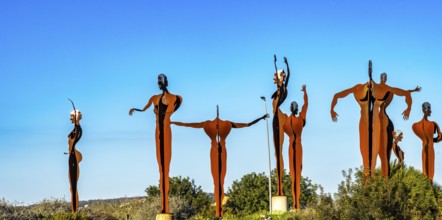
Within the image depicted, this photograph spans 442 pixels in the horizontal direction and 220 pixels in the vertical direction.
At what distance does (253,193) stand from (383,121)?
71.5 ft

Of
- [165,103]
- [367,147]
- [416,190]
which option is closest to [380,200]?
[416,190]

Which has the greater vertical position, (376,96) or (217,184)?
(376,96)

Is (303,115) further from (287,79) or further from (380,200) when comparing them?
(380,200)

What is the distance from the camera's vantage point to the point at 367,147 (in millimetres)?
27766

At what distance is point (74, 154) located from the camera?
1199 inches

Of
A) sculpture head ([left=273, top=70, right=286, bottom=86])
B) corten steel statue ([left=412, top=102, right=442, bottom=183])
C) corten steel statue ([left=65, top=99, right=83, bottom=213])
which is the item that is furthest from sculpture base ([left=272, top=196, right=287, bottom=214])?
corten steel statue ([left=65, top=99, right=83, bottom=213])

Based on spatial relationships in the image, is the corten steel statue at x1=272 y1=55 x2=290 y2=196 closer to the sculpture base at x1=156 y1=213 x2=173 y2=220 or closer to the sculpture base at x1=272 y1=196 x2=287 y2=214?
the sculpture base at x1=272 y1=196 x2=287 y2=214

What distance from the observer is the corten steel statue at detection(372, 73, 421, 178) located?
27.7 m

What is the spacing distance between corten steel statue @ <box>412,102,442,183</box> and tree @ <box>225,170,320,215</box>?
631 inches

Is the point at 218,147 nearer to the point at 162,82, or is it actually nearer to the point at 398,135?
the point at 162,82

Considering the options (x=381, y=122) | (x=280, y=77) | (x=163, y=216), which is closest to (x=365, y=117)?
(x=381, y=122)

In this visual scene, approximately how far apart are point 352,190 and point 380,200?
0.92m

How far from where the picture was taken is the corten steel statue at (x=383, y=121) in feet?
90.7

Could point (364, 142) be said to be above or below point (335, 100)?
below
